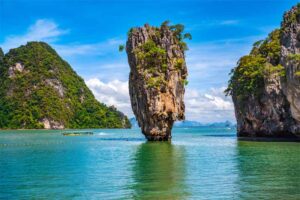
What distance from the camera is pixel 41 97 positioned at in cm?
17025

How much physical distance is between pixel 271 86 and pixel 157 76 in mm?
16627

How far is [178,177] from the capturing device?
24.2 metres

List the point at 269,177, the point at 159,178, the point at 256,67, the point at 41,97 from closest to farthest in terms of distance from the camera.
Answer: the point at 159,178
the point at 269,177
the point at 256,67
the point at 41,97

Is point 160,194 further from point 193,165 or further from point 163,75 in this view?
point 163,75

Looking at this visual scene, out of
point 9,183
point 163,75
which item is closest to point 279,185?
point 9,183

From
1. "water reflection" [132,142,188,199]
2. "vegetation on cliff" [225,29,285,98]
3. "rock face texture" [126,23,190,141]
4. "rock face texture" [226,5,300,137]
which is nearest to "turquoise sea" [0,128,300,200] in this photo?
"water reflection" [132,142,188,199]

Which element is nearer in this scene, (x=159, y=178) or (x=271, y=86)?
(x=159, y=178)

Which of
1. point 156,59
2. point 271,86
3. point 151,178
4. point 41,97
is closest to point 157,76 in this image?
point 156,59

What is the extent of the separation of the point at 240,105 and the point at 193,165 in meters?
47.4

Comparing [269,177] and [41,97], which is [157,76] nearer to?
[269,177]

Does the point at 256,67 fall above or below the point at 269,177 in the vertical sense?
above

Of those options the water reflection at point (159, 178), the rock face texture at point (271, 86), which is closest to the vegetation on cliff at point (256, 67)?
the rock face texture at point (271, 86)

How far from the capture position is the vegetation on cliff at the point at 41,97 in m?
163

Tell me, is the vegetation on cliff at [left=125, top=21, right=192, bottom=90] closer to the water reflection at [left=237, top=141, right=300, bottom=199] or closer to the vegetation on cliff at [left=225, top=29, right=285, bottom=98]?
the vegetation on cliff at [left=225, top=29, right=285, bottom=98]
